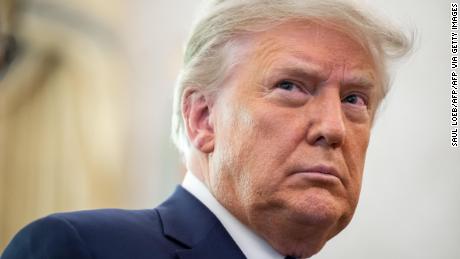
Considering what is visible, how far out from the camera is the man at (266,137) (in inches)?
57.9

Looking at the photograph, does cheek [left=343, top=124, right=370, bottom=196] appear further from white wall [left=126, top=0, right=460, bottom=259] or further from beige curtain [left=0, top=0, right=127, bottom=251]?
beige curtain [left=0, top=0, right=127, bottom=251]

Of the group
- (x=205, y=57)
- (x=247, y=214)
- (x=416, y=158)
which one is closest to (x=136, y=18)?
(x=416, y=158)

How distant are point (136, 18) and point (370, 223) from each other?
1.34m

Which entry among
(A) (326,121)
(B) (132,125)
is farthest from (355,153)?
(B) (132,125)

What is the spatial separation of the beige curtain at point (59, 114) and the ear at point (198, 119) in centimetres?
156

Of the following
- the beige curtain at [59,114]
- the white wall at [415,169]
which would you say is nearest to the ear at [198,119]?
the white wall at [415,169]

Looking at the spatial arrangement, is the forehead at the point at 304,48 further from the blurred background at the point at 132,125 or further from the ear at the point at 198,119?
the blurred background at the point at 132,125

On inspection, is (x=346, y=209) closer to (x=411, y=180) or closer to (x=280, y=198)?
(x=280, y=198)

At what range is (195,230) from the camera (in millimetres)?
1521

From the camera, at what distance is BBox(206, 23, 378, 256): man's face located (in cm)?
147

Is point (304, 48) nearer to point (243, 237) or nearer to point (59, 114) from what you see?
point (243, 237)

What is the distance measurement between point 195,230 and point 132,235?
0.13m

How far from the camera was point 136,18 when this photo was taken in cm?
337

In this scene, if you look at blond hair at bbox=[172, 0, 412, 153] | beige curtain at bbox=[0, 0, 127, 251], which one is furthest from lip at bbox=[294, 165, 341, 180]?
beige curtain at bbox=[0, 0, 127, 251]
